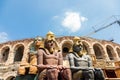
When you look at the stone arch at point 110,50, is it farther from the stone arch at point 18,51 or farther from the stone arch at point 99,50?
the stone arch at point 18,51

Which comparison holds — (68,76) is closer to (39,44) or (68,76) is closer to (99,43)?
(39,44)

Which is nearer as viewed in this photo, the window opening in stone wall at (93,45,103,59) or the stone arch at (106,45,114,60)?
the window opening in stone wall at (93,45,103,59)

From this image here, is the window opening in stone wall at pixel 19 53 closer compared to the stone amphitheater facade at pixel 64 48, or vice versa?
the stone amphitheater facade at pixel 64 48

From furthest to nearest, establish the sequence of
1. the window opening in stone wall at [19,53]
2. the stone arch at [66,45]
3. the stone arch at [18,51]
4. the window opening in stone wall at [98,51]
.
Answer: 1. the window opening in stone wall at [98,51]
2. the window opening in stone wall at [19,53]
3. the stone arch at [18,51]
4. the stone arch at [66,45]

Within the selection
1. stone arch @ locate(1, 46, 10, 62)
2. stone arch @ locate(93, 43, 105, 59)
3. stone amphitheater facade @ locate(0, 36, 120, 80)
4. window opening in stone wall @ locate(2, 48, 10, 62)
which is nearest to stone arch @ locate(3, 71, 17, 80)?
stone amphitheater facade @ locate(0, 36, 120, 80)

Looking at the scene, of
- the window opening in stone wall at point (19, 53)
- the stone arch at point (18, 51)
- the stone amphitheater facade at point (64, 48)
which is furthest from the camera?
the window opening in stone wall at point (19, 53)

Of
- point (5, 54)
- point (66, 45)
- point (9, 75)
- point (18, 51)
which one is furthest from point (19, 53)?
point (9, 75)

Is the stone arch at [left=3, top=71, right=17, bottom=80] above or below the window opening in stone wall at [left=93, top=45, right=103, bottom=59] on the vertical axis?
below

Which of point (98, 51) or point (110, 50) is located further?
point (110, 50)

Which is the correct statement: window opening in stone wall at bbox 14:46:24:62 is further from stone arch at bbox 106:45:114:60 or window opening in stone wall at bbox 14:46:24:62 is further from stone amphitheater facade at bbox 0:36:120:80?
stone arch at bbox 106:45:114:60

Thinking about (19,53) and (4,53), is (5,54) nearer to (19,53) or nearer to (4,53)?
(4,53)

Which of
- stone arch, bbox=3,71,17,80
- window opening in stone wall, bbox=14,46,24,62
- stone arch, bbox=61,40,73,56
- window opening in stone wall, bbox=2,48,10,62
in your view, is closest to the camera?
stone arch, bbox=3,71,17,80

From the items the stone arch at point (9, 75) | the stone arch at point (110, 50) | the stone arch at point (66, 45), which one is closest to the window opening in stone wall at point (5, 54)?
the stone arch at point (9, 75)

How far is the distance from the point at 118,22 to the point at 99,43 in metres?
18.0
